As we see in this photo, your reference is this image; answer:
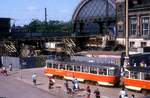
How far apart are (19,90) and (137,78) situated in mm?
13989

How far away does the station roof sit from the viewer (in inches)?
3679

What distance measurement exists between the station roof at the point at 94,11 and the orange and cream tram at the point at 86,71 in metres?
40.4

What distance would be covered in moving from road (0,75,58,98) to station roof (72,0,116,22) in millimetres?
44647

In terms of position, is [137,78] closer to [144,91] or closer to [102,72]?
[144,91]

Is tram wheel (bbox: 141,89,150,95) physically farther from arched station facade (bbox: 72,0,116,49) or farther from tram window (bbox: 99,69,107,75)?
arched station facade (bbox: 72,0,116,49)

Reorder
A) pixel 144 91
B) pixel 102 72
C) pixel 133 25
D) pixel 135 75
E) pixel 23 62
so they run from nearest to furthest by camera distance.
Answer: pixel 144 91, pixel 135 75, pixel 102 72, pixel 23 62, pixel 133 25

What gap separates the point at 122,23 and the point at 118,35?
9.17 feet

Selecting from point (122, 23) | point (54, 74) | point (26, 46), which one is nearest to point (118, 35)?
point (122, 23)

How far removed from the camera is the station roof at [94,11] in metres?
93.4

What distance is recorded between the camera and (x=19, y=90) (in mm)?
45562

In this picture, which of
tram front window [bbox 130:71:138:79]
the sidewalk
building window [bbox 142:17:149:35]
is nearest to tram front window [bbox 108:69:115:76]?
tram front window [bbox 130:71:138:79]

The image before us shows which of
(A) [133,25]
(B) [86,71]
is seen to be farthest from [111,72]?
(A) [133,25]

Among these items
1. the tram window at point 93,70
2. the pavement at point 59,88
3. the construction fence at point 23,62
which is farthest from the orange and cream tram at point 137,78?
the construction fence at point 23,62

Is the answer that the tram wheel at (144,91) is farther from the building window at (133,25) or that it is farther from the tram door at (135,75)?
the building window at (133,25)
